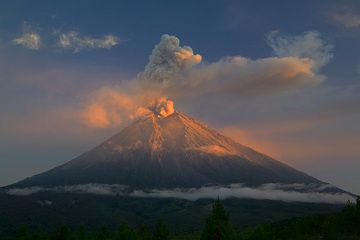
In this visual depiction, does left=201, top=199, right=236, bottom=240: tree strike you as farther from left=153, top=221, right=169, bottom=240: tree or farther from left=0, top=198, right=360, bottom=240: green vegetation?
left=153, top=221, right=169, bottom=240: tree

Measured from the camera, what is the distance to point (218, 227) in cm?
5575

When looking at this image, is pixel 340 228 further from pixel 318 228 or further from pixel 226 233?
pixel 226 233

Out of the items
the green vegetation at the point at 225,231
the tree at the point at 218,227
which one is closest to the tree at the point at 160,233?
the green vegetation at the point at 225,231

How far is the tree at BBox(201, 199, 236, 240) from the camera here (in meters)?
55.3

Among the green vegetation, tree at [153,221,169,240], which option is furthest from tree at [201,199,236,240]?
tree at [153,221,169,240]

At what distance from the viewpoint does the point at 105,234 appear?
98.3 meters

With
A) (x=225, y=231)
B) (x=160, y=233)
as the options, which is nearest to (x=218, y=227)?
(x=225, y=231)

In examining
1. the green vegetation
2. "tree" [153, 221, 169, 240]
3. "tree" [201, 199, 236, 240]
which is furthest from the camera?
"tree" [153, 221, 169, 240]

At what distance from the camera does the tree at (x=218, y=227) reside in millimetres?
55281

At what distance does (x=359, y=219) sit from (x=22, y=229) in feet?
205

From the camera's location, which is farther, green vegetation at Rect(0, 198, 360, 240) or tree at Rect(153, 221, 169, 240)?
tree at Rect(153, 221, 169, 240)

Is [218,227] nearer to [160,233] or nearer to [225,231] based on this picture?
[225,231]

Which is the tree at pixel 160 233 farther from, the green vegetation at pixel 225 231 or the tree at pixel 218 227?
the tree at pixel 218 227

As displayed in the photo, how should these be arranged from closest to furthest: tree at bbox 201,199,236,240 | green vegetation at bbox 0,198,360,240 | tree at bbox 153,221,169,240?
tree at bbox 201,199,236,240
green vegetation at bbox 0,198,360,240
tree at bbox 153,221,169,240
